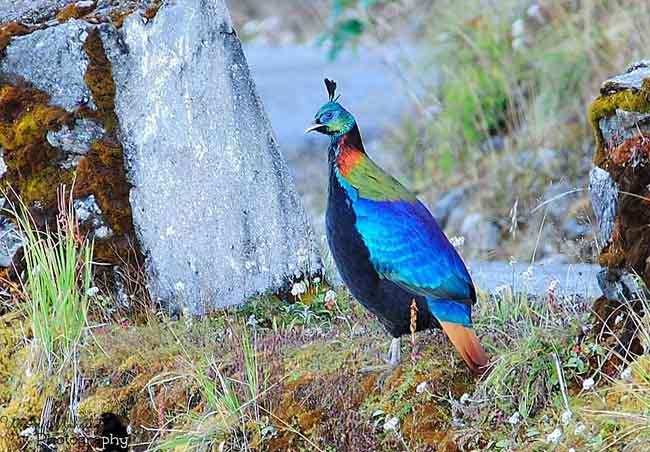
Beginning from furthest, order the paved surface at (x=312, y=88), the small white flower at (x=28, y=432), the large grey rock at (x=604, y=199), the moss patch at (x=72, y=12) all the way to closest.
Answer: the paved surface at (x=312, y=88) → the moss patch at (x=72, y=12) → the small white flower at (x=28, y=432) → the large grey rock at (x=604, y=199)

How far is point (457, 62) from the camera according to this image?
28.0 ft

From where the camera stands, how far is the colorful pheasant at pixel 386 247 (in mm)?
3750

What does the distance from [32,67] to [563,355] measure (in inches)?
81.0

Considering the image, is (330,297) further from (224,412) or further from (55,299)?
(55,299)

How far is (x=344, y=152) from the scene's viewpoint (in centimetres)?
388

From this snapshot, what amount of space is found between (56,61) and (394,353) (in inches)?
62.4

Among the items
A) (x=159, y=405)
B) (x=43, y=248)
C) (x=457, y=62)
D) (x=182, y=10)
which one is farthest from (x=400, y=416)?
(x=457, y=62)

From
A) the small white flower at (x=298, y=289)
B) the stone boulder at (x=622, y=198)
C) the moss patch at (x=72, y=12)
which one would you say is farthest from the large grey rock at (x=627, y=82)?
the moss patch at (x=72, y=12)

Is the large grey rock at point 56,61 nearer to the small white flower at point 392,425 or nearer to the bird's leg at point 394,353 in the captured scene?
the bird's leg at point 394,353

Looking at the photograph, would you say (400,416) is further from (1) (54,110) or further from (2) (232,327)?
(1) (54,110)

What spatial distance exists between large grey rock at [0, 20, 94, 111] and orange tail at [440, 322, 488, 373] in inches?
61.6

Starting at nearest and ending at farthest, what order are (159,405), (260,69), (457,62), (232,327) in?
(159,405) < (232,327) < (457,62) < (260,69)

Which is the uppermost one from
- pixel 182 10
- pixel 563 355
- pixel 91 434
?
pixel 182 10

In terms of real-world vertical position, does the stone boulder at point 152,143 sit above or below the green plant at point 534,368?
above
